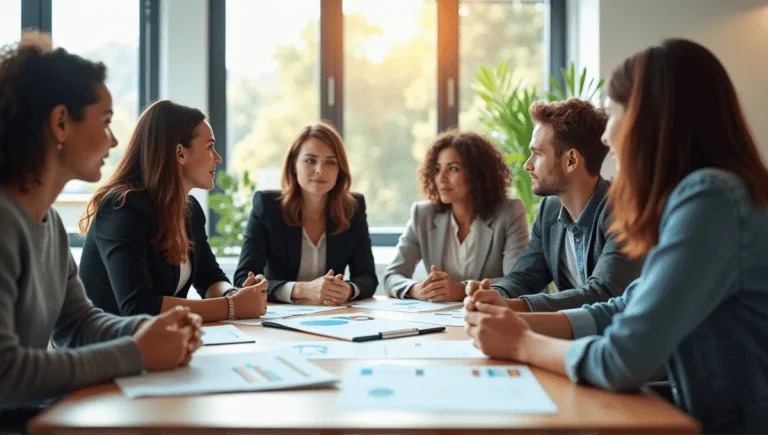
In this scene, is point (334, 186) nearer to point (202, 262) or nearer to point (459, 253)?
point (459, 253)

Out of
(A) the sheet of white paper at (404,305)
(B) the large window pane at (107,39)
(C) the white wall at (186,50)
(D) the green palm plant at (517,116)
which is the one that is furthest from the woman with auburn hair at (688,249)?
(B) the large window pane at (107,39)

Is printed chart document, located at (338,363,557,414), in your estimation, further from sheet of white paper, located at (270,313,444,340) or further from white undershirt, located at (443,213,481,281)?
white undershirt, located at (443,213,481,281)

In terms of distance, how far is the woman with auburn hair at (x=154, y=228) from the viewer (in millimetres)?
2283

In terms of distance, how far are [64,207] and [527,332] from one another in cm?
410

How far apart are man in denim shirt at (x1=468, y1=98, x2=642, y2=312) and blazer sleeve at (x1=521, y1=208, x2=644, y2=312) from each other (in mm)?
120

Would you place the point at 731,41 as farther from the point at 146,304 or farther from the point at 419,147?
the point at 146,304

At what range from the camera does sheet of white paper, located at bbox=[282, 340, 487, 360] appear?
1.64 metres

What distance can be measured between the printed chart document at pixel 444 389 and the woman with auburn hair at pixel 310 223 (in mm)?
1575

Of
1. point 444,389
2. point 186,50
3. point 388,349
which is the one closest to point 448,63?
point 186,50

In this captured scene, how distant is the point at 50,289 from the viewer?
1.63 m

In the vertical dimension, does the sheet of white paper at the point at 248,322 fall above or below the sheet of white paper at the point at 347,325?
below

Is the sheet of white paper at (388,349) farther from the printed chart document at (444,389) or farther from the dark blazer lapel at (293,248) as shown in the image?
the dark blazer lapel at (293,248)

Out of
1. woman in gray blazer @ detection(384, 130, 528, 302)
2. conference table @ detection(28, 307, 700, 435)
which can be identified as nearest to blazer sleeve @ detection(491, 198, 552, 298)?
woman in gray blazer @ detection(384, 130, 528, 302)

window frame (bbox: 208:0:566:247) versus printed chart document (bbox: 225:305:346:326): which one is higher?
window frame (bbox: 208:0:566:247)
